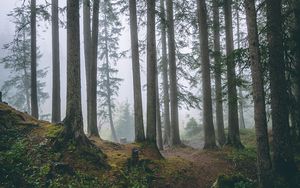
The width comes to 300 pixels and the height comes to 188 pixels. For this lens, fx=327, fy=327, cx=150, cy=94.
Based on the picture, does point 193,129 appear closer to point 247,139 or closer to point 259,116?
point 247,139

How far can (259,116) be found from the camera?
1030 cm

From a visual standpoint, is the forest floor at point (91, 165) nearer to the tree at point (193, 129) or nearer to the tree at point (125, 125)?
the tree at point (193, 129)

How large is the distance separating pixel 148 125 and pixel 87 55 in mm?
10268


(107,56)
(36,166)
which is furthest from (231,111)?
(107,56)

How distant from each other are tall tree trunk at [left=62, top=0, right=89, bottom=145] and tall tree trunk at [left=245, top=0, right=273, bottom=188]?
20.0ft

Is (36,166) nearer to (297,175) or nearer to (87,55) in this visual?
(297,175)

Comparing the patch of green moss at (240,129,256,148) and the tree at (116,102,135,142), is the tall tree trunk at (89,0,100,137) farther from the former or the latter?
the tree at (116,102,135,142)

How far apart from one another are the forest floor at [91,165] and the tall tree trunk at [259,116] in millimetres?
906

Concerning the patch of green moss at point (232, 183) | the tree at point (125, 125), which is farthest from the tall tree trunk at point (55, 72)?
the tree at point (125, 125)

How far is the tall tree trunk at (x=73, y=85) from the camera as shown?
38.8ft

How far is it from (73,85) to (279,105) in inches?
294

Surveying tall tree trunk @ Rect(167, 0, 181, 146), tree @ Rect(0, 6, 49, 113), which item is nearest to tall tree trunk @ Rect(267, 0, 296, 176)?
tall tree trunk @ Rect(167, 0, 181, 146)

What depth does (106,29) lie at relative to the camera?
40.3 meters

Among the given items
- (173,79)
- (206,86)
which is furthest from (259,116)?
(173,79)
